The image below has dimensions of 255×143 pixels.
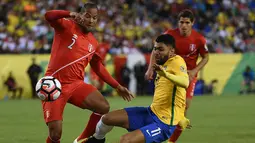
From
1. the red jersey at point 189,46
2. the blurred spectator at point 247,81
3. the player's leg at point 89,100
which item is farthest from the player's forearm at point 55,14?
the blurred spectator at point 247,81

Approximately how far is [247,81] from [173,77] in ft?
63.5

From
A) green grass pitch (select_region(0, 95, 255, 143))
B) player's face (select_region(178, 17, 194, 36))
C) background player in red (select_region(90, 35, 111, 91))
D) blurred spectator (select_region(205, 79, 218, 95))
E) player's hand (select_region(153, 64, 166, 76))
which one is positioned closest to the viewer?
player's hand (select_region(153, 64, 166, 76))

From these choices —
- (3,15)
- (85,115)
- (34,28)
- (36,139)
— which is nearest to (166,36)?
(36,139)

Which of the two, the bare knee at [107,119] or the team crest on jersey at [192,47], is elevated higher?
the team crest on jersey at [192,47]

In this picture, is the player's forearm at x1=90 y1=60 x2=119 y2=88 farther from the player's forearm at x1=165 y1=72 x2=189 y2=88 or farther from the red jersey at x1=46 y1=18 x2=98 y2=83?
the player's forearm at x1=165 y1=72 x2=189 y2=88

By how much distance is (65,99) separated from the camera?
9.13 metres

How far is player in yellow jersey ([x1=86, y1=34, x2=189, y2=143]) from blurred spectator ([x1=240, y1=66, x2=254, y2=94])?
18.6m

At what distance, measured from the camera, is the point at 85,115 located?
17000mm

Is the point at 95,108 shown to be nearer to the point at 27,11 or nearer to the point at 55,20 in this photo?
the point at 55,20

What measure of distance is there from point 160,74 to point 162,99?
0.56 m

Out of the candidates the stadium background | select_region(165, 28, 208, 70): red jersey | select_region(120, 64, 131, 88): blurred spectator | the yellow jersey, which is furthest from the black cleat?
select_region(120, 64, 131, 88): blurred spectator

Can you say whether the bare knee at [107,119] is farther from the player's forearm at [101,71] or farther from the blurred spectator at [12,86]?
the blurred spectator at [12,86]

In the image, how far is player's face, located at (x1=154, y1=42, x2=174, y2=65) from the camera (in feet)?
26.8

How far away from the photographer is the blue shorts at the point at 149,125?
800 cm
